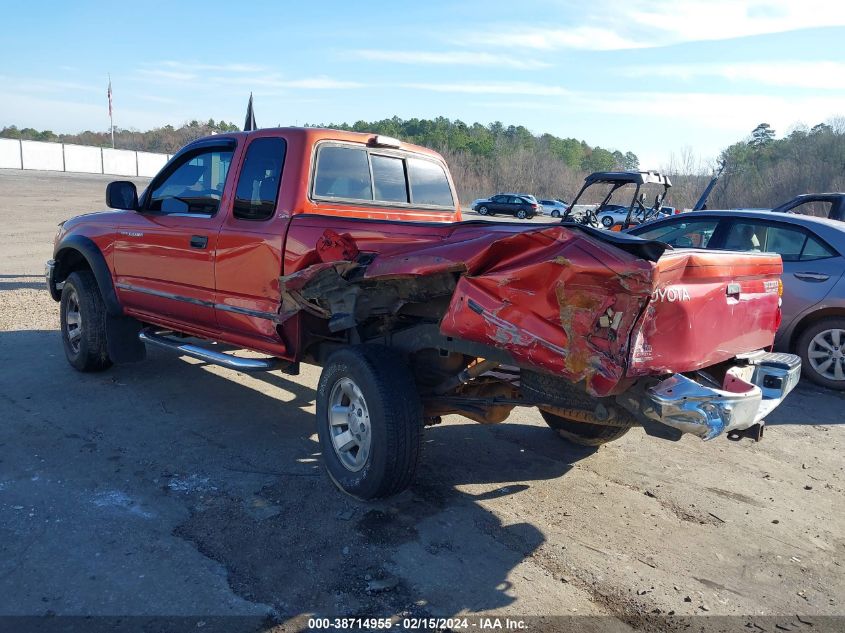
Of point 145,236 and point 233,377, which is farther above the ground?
point 145,236

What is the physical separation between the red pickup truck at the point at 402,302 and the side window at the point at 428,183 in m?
0.02

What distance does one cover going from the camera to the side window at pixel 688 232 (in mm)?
7523

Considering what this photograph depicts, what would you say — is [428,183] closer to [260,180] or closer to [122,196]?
[260,180]

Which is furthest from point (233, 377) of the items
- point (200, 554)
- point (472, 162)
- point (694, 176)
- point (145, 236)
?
point (472, 162)

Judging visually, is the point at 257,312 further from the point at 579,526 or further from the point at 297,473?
the point at 579,526

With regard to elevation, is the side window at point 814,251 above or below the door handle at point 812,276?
above

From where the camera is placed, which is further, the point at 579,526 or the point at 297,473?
the point at 297,473

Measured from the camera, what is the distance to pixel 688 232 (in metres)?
7.65

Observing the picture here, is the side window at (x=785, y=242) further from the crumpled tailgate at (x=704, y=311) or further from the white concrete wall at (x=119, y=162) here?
the white concrete wall at (x=119, y=162)

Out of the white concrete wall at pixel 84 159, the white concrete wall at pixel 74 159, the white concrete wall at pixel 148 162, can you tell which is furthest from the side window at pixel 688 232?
the white concrete wall at pixel 148 162

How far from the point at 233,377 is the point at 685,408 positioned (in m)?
4.59

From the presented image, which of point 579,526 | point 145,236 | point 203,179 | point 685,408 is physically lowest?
point 579,526

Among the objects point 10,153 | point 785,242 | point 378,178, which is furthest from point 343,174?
point 10,153

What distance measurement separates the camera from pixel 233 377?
648cm
